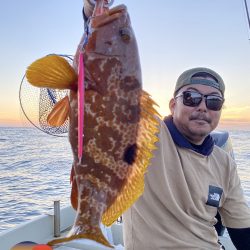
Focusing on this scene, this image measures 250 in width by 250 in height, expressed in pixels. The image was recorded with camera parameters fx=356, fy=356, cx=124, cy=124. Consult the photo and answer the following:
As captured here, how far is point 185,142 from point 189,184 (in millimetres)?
349

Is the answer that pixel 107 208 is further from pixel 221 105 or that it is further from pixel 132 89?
pixel 221 105

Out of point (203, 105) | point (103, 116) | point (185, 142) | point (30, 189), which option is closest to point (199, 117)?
point (203, 105)

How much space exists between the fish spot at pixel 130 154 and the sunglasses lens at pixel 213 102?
1511mm

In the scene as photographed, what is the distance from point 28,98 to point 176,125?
1.72 meters

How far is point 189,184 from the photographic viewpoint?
2926mm

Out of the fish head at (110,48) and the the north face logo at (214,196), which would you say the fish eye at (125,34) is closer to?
the fish head at (110,48)

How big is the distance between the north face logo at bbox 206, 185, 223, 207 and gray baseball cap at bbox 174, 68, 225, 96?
837 mm

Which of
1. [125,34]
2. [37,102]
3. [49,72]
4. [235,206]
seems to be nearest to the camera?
[49,72]

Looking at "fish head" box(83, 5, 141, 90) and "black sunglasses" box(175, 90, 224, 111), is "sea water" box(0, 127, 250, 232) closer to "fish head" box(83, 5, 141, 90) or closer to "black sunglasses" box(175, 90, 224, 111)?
"black sunglasses" box(175, 90, 224, 111)

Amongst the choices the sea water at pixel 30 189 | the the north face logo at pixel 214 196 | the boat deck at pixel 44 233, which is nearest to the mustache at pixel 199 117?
the the north face logo at pixel 214 196

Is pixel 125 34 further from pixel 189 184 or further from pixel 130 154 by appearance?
pixel 189 184

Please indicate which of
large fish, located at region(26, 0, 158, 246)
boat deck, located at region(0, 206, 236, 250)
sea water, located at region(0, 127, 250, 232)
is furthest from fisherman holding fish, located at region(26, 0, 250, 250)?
sea water, located at region(0, 127, 250, 232)

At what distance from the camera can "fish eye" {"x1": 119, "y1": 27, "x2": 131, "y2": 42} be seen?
1.64 m

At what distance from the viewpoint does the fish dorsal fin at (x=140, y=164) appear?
154 cm
